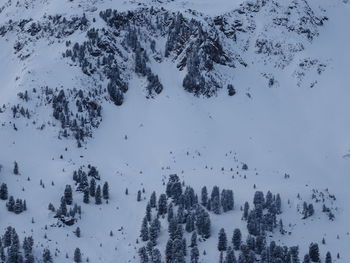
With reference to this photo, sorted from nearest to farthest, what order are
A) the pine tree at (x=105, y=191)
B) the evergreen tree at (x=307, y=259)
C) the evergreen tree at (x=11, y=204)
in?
1. the evergreen tree at (x=307, y=259)
2. the evergreen tree at (x=11, y=204)
3. the pine tree at (x=105, y=191)

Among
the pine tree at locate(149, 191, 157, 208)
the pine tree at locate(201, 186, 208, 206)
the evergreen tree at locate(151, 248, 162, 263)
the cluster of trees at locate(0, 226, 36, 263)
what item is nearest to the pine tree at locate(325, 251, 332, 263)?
the pine tree at locate(201, 186, 208, 206)

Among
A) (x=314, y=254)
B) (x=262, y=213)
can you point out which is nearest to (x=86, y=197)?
(x=262, y=213)

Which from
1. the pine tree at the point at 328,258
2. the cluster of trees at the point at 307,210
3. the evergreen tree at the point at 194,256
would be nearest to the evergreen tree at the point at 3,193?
the evergreen tree at the point at 194,256

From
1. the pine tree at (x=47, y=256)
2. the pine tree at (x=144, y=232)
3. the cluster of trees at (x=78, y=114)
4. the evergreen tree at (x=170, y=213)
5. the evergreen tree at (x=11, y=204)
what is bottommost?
the pine tree at (x=47, y=256)

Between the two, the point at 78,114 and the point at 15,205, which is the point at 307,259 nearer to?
the point at 15,205

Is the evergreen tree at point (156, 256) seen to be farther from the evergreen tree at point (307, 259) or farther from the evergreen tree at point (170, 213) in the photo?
the evergreen tree at point (307, 259)

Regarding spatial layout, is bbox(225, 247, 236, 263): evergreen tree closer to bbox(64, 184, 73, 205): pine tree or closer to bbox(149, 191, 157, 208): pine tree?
bbox(149, 191, 157, 208): pine tree

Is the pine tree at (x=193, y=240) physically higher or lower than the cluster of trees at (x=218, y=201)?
lower
